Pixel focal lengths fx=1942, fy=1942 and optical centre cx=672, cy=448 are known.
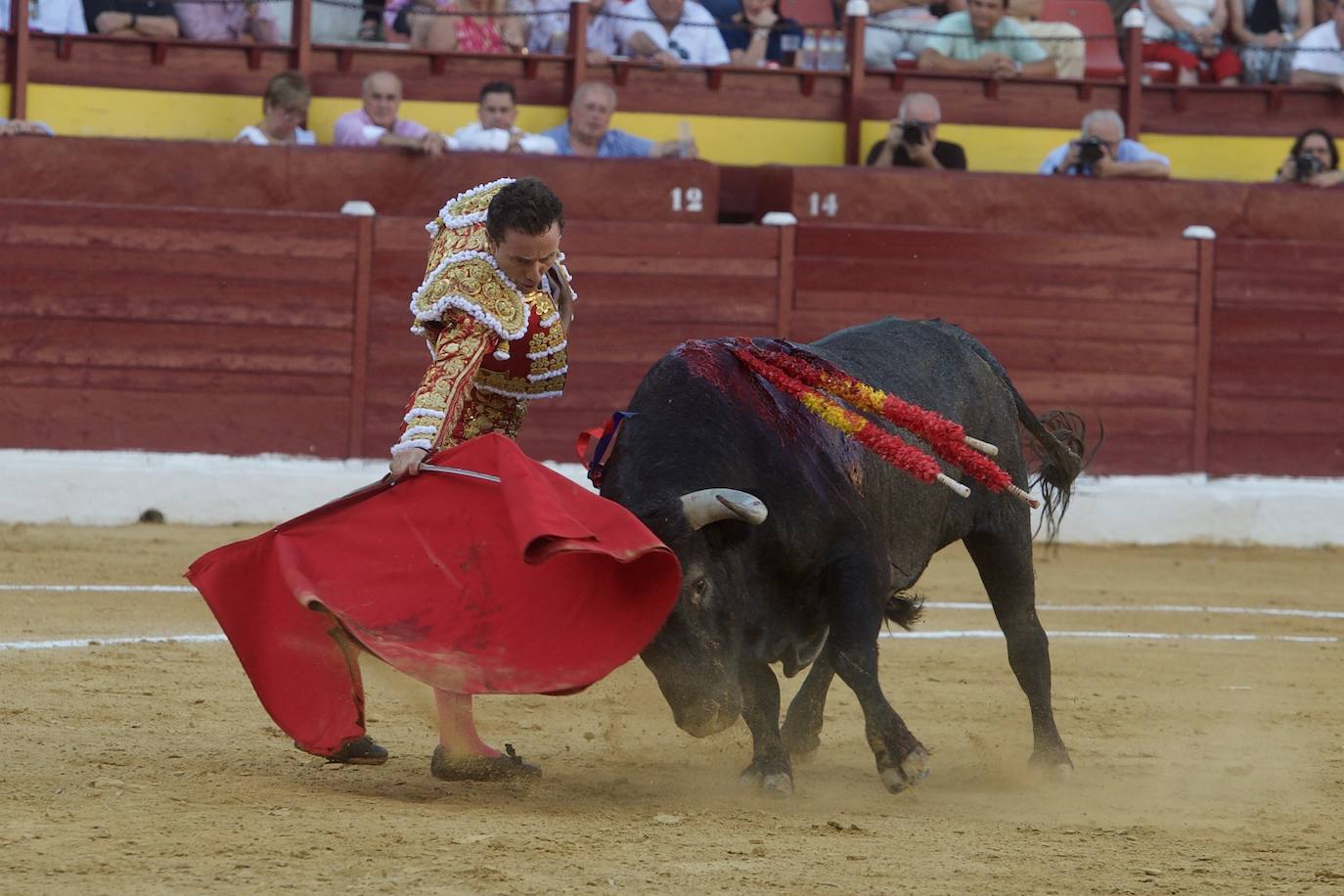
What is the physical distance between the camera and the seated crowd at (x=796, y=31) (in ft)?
27.5

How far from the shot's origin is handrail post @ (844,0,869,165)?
8742mm

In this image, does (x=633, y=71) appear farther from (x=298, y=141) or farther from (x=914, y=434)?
(x=914, y=434)

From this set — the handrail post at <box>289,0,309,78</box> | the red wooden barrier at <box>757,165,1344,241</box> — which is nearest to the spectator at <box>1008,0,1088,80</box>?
the red wooden barrier at <box>757,165,1344,241</box>

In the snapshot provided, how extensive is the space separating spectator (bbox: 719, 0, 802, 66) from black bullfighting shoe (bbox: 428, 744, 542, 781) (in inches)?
230

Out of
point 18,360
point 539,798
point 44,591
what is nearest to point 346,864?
point 539,798

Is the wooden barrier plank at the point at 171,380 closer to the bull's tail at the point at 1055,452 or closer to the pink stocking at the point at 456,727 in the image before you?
the bull's tail at the point at 1055,452

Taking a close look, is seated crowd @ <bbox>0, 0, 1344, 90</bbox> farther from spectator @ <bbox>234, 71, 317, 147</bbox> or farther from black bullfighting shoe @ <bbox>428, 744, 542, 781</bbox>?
black bullfighting shoe @ <bbox>428, 744, 542, 781</bbox>

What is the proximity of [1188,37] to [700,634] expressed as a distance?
7.05 m

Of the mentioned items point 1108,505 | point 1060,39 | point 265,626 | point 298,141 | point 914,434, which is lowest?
point 1108,505

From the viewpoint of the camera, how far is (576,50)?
8406 millimetres

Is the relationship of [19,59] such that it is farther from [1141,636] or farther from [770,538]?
[770,538]

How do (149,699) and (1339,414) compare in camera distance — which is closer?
(149,699)

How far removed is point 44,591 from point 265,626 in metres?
2.67

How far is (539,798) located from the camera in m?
3.37
